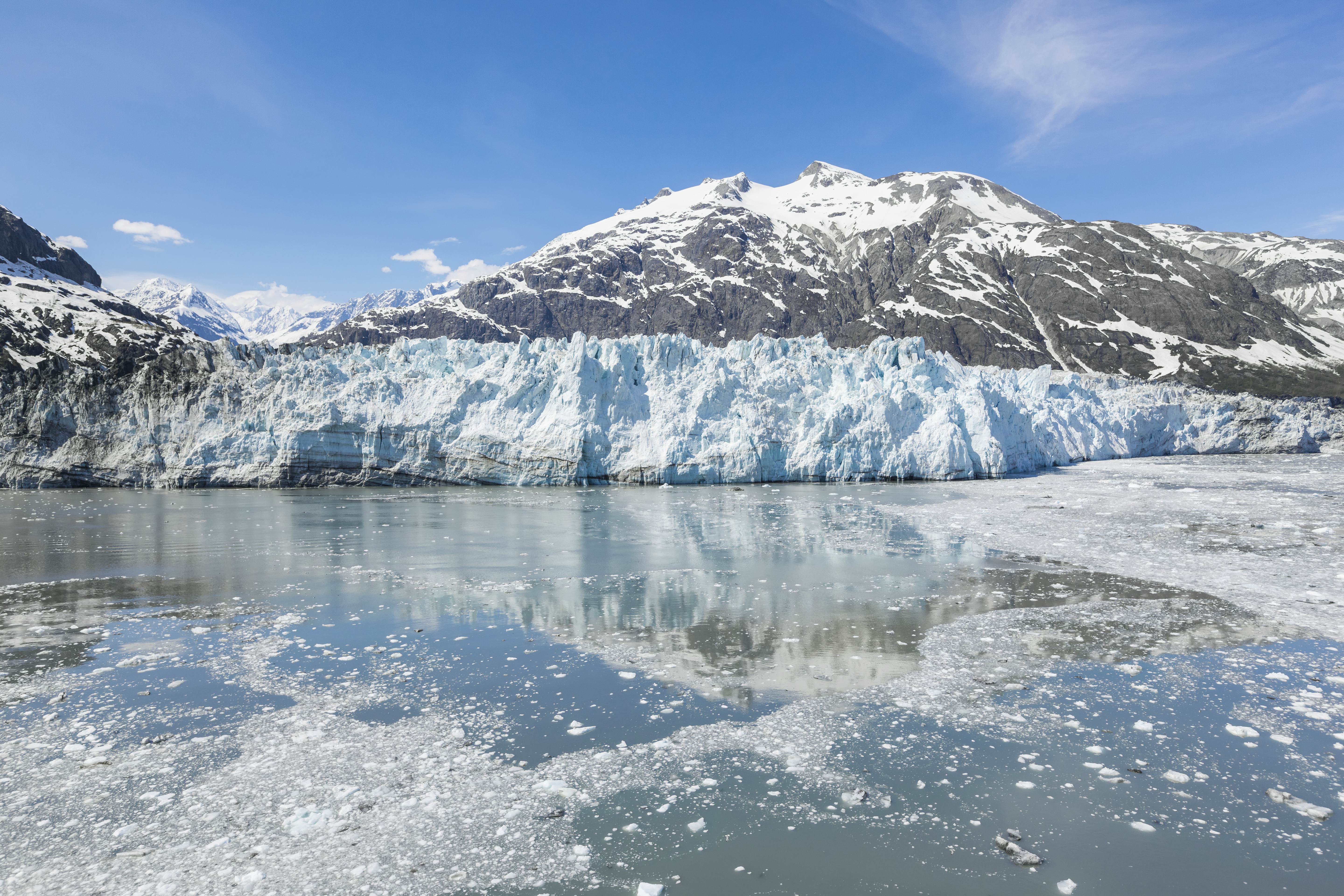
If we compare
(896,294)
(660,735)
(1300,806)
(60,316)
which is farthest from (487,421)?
(896,294)

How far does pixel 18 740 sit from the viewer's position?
18.2 feet

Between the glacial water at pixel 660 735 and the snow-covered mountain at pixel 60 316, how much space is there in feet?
199

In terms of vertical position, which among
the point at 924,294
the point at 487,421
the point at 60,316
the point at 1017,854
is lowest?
the point at 1017,854

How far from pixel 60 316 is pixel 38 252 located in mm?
36279

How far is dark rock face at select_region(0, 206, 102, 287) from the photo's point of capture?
101812 mm

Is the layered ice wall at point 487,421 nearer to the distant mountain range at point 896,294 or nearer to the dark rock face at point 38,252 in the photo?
the distant mountain range at point 896,294

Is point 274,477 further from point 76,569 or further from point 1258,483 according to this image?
point 1258,483

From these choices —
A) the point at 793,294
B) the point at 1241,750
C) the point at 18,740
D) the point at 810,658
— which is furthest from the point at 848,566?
the point at 793,294

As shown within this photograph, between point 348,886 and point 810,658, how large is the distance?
15.9 feet

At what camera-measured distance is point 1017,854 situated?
161 inches

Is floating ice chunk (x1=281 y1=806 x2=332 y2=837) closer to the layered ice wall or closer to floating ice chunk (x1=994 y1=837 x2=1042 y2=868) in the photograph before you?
floating ice chunk (x1=994 y1=837 x2=1042 y2=868)

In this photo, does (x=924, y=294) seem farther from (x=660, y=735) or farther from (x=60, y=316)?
(x=660, y=735)

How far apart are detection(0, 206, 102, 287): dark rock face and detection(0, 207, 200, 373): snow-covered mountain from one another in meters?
0.11

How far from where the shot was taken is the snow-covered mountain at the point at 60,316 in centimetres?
7306
